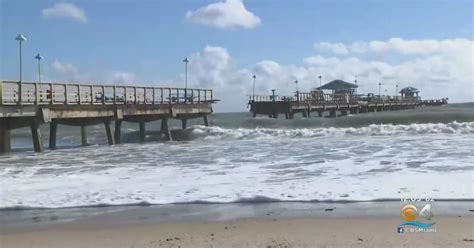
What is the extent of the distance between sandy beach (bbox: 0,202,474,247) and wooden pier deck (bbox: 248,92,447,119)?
43778 mm

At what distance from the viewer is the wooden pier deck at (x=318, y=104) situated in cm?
5300

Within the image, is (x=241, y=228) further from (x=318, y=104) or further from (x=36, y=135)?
(x=318, y=104)

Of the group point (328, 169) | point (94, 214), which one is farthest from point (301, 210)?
point (328, 169)

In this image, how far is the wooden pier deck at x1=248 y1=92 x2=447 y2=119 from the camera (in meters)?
53.0

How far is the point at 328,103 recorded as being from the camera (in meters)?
61.4

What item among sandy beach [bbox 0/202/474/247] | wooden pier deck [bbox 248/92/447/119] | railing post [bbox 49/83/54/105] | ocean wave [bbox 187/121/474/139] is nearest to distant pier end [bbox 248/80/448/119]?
wooden pier deck [bbox 248/92/447/119]

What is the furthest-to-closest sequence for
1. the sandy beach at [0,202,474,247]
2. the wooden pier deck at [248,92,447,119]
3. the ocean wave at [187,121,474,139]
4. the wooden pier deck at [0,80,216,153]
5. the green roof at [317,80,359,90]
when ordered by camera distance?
1. the green roof at [317,80,359,90]
2. the wooden pier deck at [248,92,447,119]
3. the ocean wave at [187,121,474,139]
4. the wooden pier deck at [0,80,216,153]
5. the sandy beach at [0,202,474,247]

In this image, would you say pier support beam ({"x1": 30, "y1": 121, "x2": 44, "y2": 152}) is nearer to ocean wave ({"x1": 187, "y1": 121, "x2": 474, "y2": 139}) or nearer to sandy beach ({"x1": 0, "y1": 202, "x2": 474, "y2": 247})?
ocean wave ({"x1": 187, "y1": 121, "x2": 474, "y2": 139})

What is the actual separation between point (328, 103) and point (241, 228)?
2168 inches

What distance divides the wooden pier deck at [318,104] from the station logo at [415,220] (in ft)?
144

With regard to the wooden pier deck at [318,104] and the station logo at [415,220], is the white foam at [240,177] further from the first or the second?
the wooden pier deck at [318,104]

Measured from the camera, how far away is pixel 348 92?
245 feet

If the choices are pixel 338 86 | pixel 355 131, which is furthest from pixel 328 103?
pixel 355 131

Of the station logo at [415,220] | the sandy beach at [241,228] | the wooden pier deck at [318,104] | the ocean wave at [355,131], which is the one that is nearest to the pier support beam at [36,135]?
the ocean wave at [355,131]
